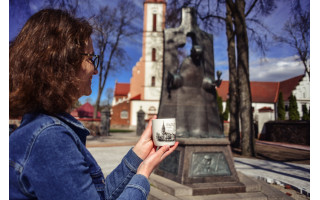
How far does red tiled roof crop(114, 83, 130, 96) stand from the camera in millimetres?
47188

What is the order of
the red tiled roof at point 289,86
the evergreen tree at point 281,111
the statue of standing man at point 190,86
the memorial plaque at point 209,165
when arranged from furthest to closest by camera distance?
1. the evergreen tree at point 281,111
2. the red tiled roof at point 289,86
3. the statue of standing man at point 190,86
4. the memorial plaque at point 209,165

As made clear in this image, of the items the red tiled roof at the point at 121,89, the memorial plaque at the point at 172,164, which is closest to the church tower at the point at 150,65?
the red tiled roof at the point at 121,89

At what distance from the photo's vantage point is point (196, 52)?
161 inches

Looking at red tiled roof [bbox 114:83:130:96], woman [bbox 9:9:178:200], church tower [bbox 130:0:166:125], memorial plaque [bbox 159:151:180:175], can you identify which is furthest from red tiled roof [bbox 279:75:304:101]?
red tiled roof [bbox 114:83:130:96]

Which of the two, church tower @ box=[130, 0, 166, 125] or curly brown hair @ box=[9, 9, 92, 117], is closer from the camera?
curly brown hair @ box=[9, 9, 92, 117]

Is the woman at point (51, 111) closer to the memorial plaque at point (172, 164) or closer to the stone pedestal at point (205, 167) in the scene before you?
the stone pedestal at point (205, 167)

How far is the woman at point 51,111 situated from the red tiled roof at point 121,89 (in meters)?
46.9

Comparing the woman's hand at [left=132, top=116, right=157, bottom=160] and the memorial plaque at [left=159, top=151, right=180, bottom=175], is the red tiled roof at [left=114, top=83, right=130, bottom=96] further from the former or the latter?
the woman's hand at [left=132, top=116, right=157, bottom=160]

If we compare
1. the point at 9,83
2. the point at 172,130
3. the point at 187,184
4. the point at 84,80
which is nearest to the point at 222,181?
the point at 187,184

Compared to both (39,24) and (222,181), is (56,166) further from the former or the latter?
(222,181)

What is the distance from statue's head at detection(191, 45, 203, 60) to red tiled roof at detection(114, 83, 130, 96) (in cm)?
4379

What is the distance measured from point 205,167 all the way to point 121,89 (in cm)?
4559

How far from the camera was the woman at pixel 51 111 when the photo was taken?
2.17 ft

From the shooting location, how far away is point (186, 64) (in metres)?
4.24
